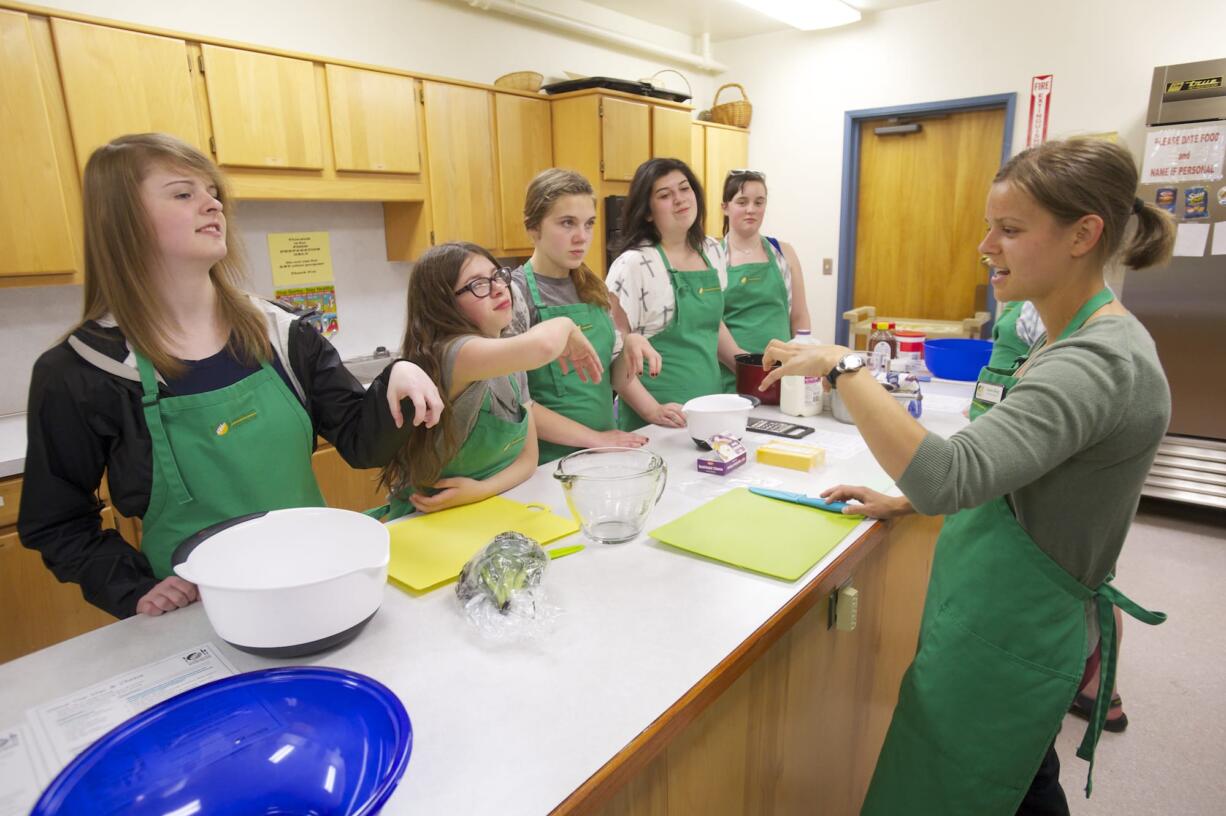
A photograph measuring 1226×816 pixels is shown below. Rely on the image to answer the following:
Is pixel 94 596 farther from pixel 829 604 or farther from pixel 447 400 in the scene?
pixel 829 604

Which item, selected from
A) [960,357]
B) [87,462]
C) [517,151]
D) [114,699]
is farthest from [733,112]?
[114,699]

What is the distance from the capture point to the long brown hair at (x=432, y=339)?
1447 mm

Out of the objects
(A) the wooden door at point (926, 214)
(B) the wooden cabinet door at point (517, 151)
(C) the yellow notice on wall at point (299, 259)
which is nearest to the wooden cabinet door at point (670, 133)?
(B) the wooden cabinet door at point (517, 151)

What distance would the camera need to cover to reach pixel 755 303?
2.85 m

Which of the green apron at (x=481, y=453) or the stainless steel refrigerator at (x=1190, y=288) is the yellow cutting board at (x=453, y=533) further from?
the stainless steel refrigerator at (x=1190, y=288)

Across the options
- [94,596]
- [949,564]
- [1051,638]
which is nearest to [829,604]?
[949,564]

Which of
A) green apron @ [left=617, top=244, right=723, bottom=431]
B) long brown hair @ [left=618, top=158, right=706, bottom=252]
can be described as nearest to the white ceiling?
long brown hair @ [left=618, top=158, right=706, bottom=252]

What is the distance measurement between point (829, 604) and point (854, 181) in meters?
4.50

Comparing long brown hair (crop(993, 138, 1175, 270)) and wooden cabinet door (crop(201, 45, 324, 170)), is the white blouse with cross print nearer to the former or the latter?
long brown hair (crop(993, 138, 1175, 270))

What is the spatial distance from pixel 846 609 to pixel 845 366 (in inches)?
19.0

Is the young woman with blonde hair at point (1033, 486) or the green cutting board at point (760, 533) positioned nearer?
the young woman with blonde hair at point (1033, 486)

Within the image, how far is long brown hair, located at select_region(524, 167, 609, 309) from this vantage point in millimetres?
1936

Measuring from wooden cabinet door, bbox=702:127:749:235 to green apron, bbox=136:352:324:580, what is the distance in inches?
156

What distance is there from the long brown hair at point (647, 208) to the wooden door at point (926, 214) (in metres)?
3.11
